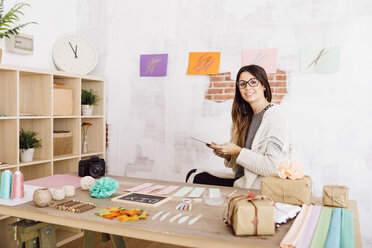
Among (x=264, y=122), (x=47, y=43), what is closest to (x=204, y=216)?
(x=264, y=122)

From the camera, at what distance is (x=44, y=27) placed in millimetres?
3500

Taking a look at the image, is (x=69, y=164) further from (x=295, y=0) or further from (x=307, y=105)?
(x=295, y=0)

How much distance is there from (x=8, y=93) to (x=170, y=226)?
2.20m

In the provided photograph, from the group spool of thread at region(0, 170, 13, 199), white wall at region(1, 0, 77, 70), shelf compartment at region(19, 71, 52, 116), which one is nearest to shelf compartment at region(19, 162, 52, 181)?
shelf compartment at region(19, 71, 52, 116)

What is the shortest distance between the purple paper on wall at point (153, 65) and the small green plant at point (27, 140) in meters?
1.30

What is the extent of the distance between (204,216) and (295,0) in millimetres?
2380

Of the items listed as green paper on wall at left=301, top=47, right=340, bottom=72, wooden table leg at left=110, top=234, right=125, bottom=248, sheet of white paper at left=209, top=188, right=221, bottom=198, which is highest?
green paper on wall at left=301, top=47, right=340, bottom=72

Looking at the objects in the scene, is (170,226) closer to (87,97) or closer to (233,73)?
(233,73)

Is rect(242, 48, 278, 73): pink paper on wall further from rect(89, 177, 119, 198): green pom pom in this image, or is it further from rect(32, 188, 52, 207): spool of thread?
rect(32, 188, 52, 207): spool of thread

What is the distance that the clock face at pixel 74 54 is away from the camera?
3.55m

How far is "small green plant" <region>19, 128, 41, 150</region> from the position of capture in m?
2.96

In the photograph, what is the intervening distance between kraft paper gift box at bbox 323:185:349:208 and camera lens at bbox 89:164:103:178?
1.36 m

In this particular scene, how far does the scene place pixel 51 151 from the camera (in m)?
3.14

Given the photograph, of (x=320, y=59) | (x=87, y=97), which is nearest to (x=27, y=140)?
(x=87, y=97)
